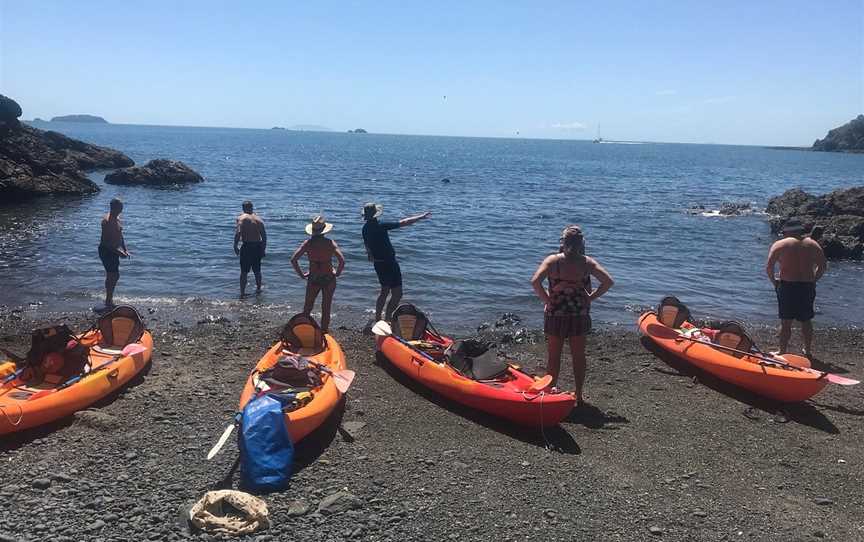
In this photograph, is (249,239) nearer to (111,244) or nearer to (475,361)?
(111,244)

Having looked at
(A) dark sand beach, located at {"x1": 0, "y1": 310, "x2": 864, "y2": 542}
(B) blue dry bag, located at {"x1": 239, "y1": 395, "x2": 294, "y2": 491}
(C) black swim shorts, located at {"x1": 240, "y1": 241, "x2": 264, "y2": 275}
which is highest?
(C) black swim shorts, located at {"x1": 240, "y1": 241, "x2": 264, "y2": 275}

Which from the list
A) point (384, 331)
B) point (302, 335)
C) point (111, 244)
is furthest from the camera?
point (111, 244)

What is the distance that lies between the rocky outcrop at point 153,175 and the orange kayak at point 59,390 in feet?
111

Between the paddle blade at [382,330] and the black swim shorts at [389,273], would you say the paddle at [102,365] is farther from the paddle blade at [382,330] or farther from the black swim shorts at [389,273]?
the black swim shorts at [389,273]

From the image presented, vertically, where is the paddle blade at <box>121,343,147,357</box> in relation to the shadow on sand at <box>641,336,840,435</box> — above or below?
above

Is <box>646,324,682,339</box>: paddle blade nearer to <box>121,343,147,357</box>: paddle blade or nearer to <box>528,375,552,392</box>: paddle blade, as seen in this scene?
<box>528,375,552,392</box>: paddle blade

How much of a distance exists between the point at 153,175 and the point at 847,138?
170083 mm

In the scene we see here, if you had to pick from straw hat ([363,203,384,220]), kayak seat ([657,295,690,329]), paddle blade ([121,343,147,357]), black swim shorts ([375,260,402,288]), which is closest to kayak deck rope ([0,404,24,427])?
paddle blade ([121,343,147,357])

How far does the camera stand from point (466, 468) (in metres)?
6.12

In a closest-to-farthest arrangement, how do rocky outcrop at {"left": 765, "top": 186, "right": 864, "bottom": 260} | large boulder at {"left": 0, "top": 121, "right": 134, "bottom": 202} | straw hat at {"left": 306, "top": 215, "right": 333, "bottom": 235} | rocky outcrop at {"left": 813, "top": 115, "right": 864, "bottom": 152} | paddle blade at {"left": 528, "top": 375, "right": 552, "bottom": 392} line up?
paddle blade at {"left": 528, "top": 375, "right": 552, "bottom": 392} → straw hat at {"left": 306, "top": 215, "right": 333, "bottom": 235} → rocky outcrop at {"left": 765, "top": 186, "right": 864, "bottom": 260} → large boulder at {"left": 0, "top": 121, "right": 134, "bottom": 202} → rocky outcrop at {"left": 813, "top": 115, "right": 864, "bottom": 152}

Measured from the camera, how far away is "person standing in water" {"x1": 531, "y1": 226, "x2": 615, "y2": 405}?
278 inches

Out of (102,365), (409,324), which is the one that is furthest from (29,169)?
(409,324)

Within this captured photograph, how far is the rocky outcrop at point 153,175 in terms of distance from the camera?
38594 millimetres

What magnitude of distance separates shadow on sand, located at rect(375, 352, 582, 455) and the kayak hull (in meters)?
0.07
